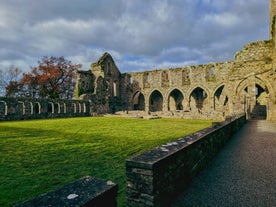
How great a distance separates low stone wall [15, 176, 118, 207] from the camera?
159cm

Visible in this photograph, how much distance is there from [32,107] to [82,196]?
80.8ft

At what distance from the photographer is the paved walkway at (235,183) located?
297 cm

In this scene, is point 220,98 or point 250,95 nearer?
point 250,95

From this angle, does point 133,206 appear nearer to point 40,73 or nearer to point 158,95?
point 158,95

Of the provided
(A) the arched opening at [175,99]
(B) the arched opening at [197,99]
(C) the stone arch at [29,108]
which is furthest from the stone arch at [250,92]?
(C) the stone arch at [29,108]

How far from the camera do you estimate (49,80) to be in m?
35.3

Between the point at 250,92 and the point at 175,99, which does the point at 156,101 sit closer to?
the point at 175,99

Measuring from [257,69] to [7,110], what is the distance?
24868 millimetres

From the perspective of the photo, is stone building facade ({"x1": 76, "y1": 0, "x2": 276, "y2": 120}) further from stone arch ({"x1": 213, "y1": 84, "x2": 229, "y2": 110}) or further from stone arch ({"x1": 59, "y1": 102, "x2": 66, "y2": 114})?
stone arch ({"x1": 59, "y1": 102, "x2": 66, "y2": 114})

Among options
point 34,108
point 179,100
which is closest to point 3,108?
point 34,108

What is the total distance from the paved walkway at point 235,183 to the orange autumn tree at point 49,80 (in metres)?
34.6

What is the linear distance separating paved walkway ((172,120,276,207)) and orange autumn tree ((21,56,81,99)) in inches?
1362

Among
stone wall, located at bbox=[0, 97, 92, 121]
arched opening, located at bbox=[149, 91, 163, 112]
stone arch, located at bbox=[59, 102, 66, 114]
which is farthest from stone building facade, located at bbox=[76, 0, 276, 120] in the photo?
stone arch, located at bbox=[59, 102, 66, 114]

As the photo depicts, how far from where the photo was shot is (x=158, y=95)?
35.9m
